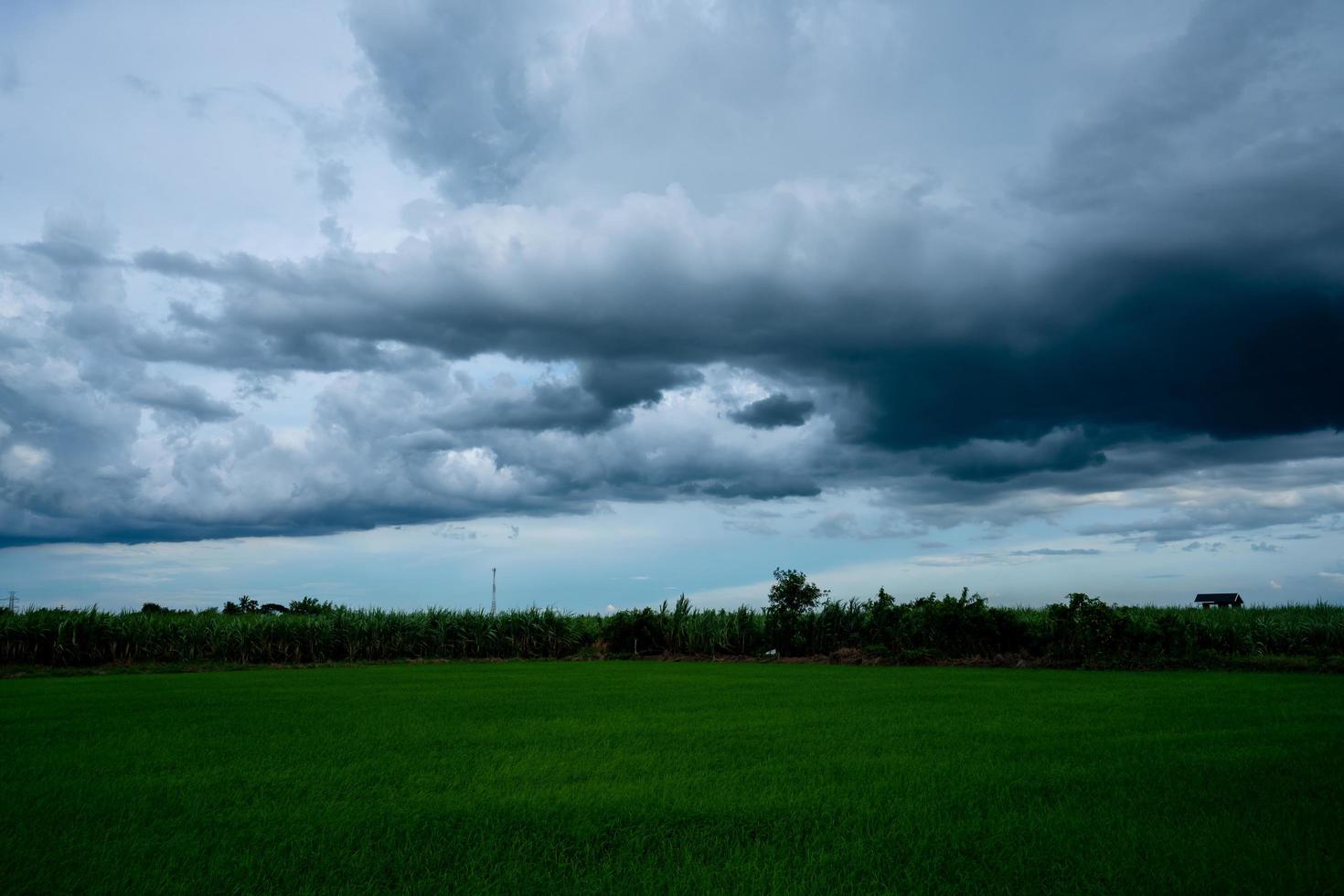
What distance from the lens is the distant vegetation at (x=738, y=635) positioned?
17.0 meters

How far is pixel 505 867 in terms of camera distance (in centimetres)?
397

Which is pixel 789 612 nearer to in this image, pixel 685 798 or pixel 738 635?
pixel 738 635

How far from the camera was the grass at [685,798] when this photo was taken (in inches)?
154

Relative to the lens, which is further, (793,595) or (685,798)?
(793,595)

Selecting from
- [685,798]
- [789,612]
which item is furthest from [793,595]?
[685,798]

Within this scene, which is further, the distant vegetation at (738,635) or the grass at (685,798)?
the distant vegetation at (738,635)

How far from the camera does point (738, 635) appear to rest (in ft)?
74.7

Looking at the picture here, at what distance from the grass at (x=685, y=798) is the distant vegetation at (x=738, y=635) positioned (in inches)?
294

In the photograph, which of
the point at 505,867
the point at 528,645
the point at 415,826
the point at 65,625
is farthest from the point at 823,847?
the point at 65,625

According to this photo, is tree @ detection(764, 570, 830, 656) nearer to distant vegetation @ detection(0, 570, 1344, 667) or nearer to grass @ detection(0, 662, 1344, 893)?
distant vegetation @ detection(0, 570, 1344, 667)

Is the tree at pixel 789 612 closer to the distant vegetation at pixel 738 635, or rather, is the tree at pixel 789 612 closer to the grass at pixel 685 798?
the distant vegetation at pixel 738 635

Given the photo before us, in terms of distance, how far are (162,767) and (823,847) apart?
5084 millimetres

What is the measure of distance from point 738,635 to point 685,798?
18045 mm

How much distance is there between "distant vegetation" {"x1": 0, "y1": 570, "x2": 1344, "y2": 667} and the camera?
55.9 feet
